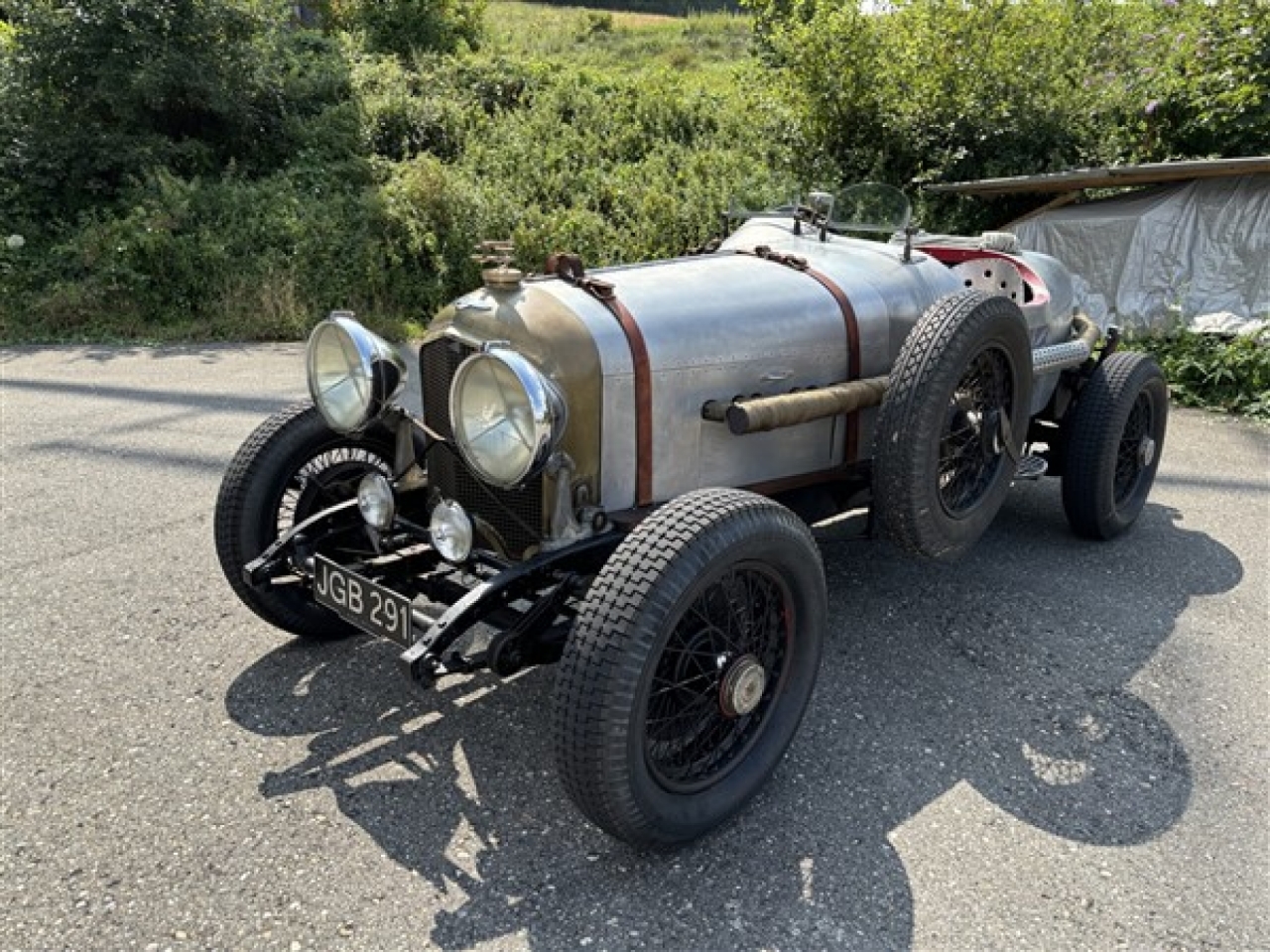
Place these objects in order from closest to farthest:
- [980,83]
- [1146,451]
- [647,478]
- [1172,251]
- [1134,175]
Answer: [647,478]
[1146,451]
[1134,175]
[1172,251]
[980,83]

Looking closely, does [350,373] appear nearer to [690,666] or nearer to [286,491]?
[286,491]

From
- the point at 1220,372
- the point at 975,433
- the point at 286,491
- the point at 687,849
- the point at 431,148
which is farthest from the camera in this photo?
the point at 431,148

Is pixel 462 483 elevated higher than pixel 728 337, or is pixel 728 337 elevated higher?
pixel 728 337

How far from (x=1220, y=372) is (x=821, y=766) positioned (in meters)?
5.89

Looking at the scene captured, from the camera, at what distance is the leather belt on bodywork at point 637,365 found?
115 inches

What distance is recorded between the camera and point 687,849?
2.46m

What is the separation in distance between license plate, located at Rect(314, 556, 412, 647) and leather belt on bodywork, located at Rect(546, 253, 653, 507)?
80 centimetres

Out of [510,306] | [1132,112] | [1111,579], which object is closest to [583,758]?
[510,306]

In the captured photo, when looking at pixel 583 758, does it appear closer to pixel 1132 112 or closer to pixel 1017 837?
pixel 1017 837

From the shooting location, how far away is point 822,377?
3.42 metres

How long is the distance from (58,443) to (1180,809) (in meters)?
5.79

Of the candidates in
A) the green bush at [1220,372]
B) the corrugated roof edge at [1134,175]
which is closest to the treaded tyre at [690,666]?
the green bush at [1220,372]

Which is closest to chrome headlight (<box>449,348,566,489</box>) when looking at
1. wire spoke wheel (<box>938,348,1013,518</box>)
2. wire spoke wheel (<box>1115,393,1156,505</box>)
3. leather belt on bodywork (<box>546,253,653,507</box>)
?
leather belt on bodywork (<box>546,253,653,507</box>)

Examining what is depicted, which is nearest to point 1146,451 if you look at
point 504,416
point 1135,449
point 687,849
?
point 1135,449
